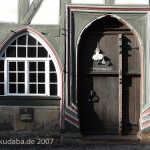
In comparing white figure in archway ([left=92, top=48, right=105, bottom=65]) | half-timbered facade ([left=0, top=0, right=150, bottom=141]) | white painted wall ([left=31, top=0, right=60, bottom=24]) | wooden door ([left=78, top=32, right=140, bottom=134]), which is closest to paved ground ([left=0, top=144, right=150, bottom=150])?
half-timbered facade ([left=0, top=0, right=150, bottom=141])

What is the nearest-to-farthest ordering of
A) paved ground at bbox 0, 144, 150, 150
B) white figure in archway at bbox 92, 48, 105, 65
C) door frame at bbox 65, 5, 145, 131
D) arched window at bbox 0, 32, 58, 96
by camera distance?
paved ground at bbox 0, 144, 150, 150
door frame at bbox 65, 5, 145, 131
arched window at bbox 0, 32, 58, 96
white figure in archway at bbox 92, 48, 105, 65

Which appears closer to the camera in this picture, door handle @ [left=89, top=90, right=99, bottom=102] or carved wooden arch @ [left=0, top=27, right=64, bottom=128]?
carved wooden arch @ [left=0, top=27, right=64, bottom=128]

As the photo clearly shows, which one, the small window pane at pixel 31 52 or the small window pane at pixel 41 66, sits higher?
the small window pane at pixel 31 52

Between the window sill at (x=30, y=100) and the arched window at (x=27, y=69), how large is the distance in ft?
0.39

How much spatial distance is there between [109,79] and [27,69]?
1.87 meters

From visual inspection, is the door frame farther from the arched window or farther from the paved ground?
the paved ground

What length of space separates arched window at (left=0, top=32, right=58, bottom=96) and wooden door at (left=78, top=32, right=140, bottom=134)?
27.7 inches

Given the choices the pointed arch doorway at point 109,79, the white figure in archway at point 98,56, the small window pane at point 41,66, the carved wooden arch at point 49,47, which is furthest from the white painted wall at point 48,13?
the white figure in archway at point 98,56

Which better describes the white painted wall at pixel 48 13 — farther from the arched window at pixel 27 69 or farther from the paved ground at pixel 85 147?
the paved ground at pixel 85 147

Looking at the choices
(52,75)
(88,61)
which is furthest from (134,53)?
(52,75)

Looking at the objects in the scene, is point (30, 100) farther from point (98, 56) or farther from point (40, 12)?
point (40, 12)

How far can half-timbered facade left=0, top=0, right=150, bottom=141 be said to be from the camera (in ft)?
26.9

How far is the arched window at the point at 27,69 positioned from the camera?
8328mm

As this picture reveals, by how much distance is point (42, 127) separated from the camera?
27.0 feet
